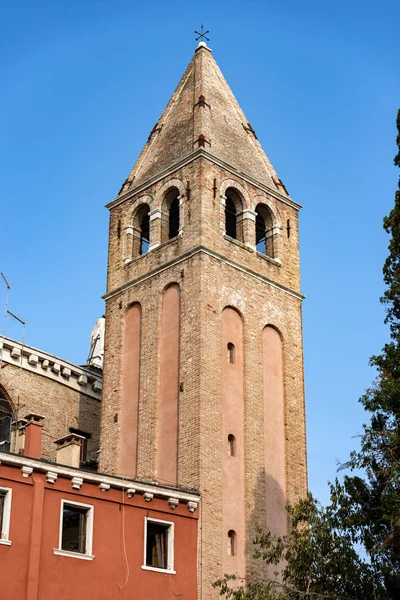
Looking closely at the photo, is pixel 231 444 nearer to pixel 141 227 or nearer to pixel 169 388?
pixel 169 388

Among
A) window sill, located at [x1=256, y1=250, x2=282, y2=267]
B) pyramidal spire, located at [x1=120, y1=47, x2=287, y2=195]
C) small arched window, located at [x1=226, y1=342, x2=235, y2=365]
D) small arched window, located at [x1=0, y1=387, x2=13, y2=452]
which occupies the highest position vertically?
pyramidal spire, located at [x1=120, y1=47, x2=287, y2=195]

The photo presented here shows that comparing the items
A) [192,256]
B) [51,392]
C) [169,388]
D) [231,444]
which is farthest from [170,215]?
[231,444]

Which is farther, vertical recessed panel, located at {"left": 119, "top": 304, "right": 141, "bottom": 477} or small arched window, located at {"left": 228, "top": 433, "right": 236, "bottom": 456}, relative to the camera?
vertical recessed panel, located at {"left": 119, "top": 304, "right": 141, "bottom": 477}

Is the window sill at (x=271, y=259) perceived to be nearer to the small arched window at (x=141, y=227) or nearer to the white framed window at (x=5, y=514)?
the small arched window at (x=141, y=227)

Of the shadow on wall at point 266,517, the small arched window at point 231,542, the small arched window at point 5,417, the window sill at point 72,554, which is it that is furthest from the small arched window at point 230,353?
the window sill at point 72,554

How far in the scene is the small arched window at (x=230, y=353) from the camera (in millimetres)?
33344

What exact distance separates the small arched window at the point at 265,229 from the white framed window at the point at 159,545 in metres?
12.2

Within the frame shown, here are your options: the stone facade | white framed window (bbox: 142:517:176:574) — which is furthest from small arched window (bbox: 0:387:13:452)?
white framed window (bbox: 142:517:176:574)

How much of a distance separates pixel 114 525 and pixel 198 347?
695 centimetres

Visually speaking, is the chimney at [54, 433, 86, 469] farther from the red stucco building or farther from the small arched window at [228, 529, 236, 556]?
the small arched window at [228, 529, 236, 556]

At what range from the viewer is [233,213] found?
37188mm

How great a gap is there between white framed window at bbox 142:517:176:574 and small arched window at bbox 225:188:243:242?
11749mm

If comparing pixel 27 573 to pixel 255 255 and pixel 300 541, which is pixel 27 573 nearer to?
pixel 300 541

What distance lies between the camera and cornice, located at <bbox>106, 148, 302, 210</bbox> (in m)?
35.9
